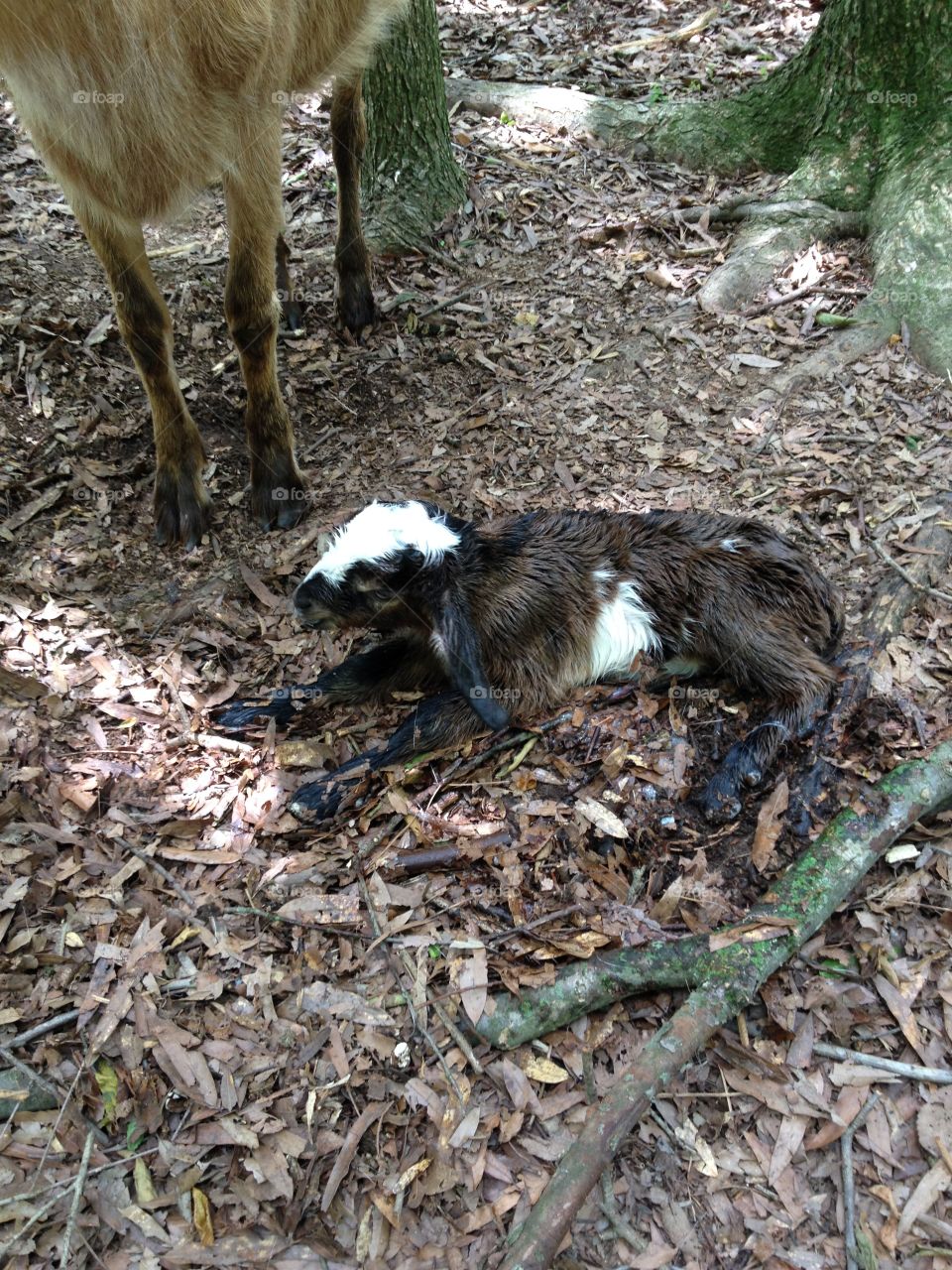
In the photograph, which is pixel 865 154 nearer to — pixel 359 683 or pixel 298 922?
pixel 359 683

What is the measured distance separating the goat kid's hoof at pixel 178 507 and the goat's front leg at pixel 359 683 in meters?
1.08

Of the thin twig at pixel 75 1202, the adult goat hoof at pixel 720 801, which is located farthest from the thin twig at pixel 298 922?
the adult goat hoof at pixel 720 801

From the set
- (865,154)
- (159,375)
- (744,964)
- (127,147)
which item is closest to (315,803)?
(744,964)

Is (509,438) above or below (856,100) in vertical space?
below

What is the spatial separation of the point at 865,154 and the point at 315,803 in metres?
5.21

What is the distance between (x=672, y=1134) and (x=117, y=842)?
2.07m

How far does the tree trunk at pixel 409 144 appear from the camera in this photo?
20.2 feet

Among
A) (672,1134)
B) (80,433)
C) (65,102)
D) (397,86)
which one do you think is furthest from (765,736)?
(397,86)

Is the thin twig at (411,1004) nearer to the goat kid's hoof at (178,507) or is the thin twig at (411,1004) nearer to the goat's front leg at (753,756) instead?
the goat's front leg at (753,756)

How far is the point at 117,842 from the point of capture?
3338 millimetres

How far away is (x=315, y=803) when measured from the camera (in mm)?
3537

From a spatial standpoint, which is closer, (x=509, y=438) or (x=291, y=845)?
(x=291, y=845)

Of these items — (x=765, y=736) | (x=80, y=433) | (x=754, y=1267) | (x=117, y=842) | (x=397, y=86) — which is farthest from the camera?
(x=397, y=86)

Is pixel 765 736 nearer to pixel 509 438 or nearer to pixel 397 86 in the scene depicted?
pixel 509 438
